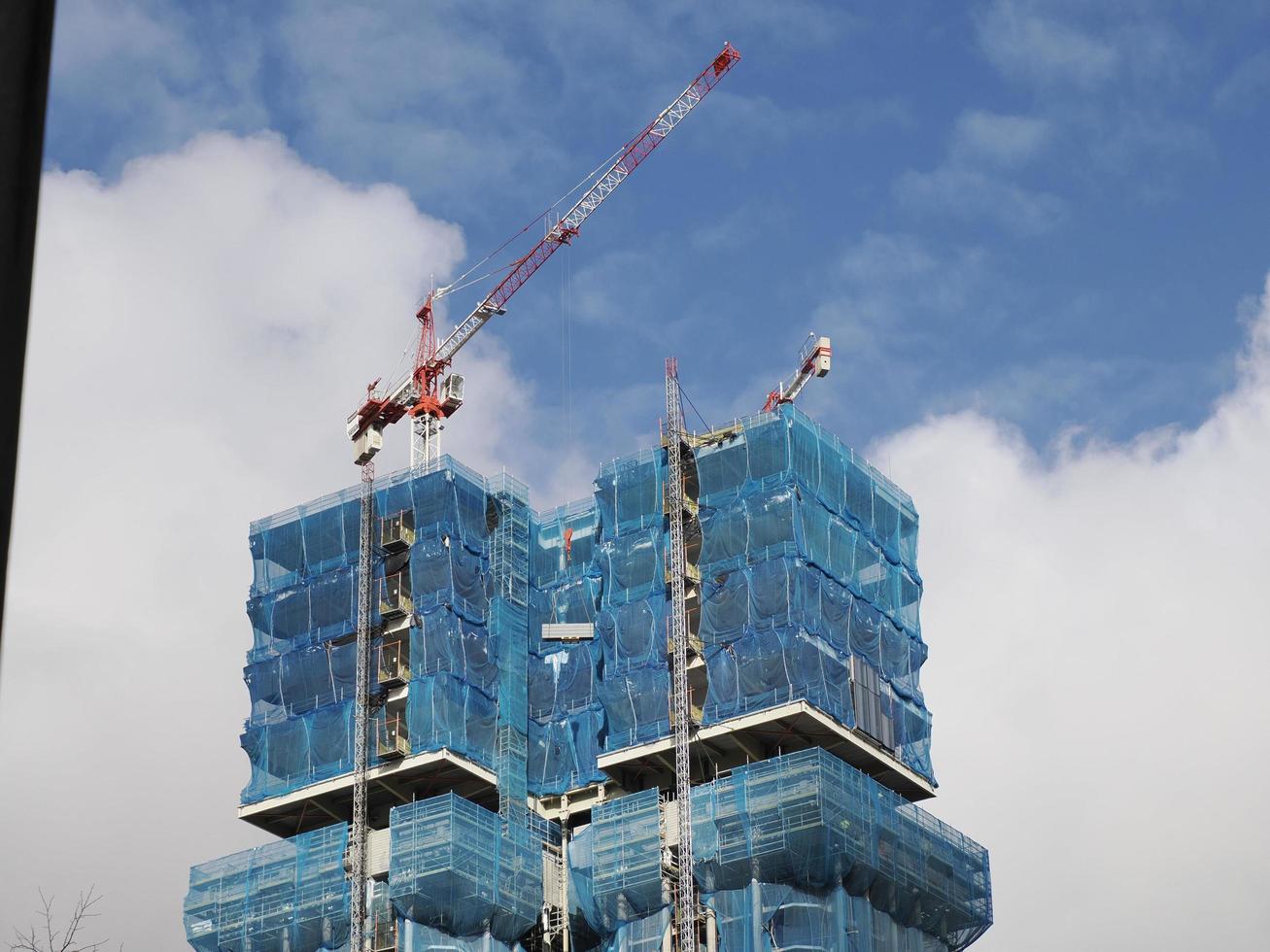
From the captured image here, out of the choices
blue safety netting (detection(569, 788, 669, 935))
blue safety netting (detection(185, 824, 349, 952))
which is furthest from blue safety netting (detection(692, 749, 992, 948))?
blue safety netting (detection(185, 824, 349, 952))

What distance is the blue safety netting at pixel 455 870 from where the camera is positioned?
119938 mm

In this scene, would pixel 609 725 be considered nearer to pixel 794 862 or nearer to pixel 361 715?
pixel 361 715

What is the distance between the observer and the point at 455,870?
4717 inches

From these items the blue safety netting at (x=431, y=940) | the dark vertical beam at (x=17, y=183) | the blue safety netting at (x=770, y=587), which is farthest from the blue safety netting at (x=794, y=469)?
the dark vertical beam at (x=17, y=183)

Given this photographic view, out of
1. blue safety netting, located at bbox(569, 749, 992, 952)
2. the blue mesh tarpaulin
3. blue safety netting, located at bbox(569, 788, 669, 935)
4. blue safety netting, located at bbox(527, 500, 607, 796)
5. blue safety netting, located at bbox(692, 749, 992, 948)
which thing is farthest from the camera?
blue safety netting, located at bbox(527, 500, 607, 796)

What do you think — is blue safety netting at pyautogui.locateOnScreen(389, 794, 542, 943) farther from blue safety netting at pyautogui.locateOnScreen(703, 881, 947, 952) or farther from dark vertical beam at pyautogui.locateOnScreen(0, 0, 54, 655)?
dark vertical beam at pyautogui.locateOnScreen(0, 0, 54, 655)

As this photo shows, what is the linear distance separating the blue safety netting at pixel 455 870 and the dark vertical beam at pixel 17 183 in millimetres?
118980

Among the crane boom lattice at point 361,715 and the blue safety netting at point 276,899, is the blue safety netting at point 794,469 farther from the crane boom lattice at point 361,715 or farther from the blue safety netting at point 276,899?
the blue safety netting at point 276,899

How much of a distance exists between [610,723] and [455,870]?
46.6 ft

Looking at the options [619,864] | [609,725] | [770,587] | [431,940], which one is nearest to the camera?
[431,940]

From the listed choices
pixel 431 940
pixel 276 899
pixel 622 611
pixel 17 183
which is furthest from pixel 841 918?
pixel 17 183

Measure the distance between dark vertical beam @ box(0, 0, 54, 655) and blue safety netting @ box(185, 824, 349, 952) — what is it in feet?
404

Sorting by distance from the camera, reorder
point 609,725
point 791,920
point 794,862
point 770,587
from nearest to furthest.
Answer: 1. point 791,920
2. point 794,862
3. point 770,587
4. point 609,725

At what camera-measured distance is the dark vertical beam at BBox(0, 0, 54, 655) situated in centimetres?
333
